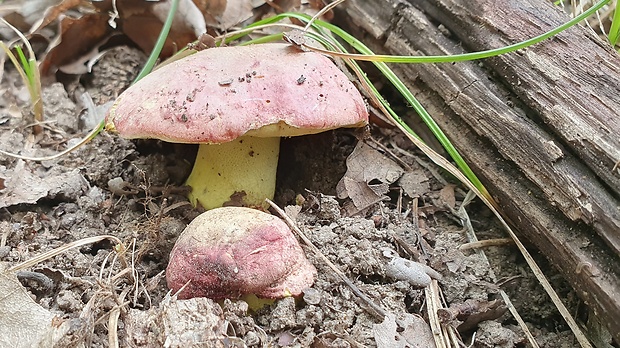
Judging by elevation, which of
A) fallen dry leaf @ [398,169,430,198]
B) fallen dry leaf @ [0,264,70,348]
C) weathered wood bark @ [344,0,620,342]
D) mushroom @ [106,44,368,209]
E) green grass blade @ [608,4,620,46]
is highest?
green grass blade @ [608,4,620,46]

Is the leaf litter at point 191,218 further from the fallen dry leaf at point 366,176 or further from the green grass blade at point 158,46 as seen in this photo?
the green grass blade at point 158,46

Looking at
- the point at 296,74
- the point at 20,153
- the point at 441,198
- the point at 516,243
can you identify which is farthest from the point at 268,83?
the point at 20,153

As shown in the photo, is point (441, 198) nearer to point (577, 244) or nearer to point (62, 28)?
point (577, 244)

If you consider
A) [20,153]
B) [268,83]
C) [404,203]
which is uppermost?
[268,83]

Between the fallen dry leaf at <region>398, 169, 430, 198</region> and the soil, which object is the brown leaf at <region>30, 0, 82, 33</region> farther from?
the fallen dry leaf at <region>398, 169, 430, 198</region>

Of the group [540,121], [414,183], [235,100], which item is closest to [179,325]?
[235,100]

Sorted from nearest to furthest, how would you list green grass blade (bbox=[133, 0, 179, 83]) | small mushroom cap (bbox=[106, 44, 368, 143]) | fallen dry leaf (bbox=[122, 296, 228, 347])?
1. fallen dry leaf (bbox=[122, 296, 228, 347])
2. small mushroom cap (bbox=[106, 44, 368, 143])
3. green grass blade (bbox=[133, 0, 179, 83])

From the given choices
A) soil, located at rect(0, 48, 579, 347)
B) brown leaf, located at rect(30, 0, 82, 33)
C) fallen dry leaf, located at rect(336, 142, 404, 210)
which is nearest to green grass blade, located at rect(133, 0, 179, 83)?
soil, located at rect(0, 48, 579, 347)
